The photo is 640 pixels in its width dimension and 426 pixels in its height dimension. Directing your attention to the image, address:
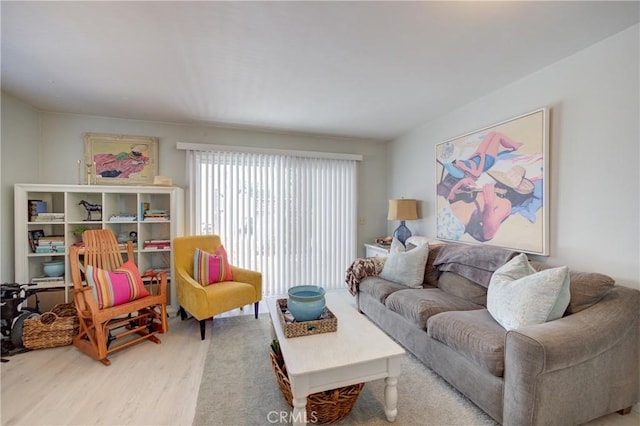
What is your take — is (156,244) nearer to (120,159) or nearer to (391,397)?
(120,159)

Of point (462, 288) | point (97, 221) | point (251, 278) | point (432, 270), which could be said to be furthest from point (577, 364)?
point (97, 221)

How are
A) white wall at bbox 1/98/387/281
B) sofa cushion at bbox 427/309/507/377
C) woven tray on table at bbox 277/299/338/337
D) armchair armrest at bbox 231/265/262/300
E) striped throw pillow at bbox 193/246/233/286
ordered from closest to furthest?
sofa cushion at bbox 427/309/507/377 < woven tray on table at bbox 277/299/338/337 < white wall at bbox 1/98/387/281 < striped throw pillow at bbox 193/246/233/286 < armchair armrest at bbox 231/265/262/300

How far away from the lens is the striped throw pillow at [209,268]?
304 centimetres

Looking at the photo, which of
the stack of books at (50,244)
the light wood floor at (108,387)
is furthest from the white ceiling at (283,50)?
the light wood floor at (108,387)

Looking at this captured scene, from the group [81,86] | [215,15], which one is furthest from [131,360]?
[215,15]

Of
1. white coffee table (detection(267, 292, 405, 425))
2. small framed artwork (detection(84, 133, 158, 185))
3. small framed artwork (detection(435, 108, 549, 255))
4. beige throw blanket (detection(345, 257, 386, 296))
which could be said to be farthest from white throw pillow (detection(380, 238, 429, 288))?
small framed artwork (detection(84, 133, 158, 185))

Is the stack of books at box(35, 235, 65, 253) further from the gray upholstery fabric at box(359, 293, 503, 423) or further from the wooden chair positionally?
the gray upholstery fabric at box(359, 293, 503, 423)

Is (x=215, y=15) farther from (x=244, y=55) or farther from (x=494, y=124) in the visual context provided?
(x=494, y=124)

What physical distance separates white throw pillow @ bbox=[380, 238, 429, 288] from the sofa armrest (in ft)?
4.25

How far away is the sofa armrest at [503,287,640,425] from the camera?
1.41 m

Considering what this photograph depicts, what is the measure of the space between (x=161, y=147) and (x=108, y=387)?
9.07 feet

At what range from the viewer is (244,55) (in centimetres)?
207

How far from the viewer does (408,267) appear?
2.89 meters

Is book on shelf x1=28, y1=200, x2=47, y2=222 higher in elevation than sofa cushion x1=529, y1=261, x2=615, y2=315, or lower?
higher
